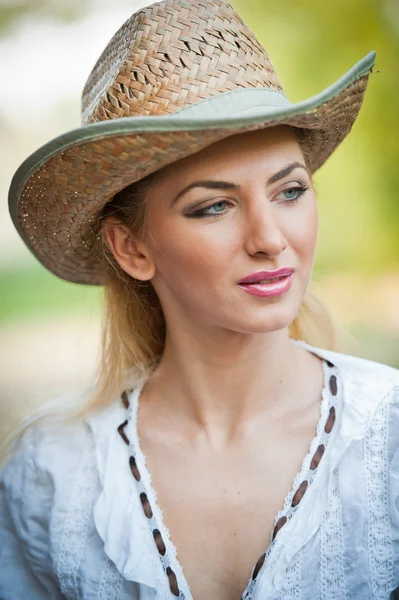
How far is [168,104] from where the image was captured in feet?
4.77

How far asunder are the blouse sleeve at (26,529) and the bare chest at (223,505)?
35 centimetres

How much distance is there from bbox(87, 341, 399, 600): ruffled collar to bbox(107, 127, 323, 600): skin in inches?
2.1

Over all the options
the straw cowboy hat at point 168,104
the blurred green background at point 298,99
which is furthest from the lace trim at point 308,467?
the blurred green background at point 298,99

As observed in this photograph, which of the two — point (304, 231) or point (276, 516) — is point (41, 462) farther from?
point (304, 231)

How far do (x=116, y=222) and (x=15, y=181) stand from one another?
0.90ft

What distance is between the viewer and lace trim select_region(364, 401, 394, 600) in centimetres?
160

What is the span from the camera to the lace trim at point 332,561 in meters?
1.61

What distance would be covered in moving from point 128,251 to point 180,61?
0.52m

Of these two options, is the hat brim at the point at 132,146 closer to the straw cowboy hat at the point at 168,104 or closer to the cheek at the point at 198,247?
the straw cowboy hat at the point at 168,104

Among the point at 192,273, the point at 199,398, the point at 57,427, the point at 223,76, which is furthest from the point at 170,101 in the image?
the point at 57,427

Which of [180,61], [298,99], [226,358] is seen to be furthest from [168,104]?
[298,99]

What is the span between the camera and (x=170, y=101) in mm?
1455

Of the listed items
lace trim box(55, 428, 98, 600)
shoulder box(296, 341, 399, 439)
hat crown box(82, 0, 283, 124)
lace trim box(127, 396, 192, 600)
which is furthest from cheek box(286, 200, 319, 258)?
lace trim box(55, 428, 98, 600)

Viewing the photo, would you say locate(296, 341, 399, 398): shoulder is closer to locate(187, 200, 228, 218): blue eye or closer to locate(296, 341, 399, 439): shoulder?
locate(296, 341, 399, 439): shoulder
